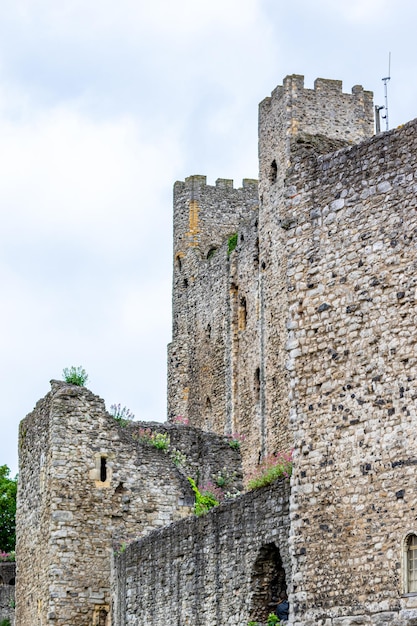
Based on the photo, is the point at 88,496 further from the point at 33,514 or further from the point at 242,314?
the point at 242,314

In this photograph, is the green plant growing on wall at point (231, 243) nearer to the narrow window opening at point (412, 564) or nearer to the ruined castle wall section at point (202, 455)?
the ruined castle wall section at point (202, 455)

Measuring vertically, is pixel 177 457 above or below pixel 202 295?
below

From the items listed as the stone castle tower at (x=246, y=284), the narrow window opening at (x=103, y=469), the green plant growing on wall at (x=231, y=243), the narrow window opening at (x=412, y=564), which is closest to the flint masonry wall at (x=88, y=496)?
the narrow window opening at (x=103, y=469)

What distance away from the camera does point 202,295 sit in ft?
169

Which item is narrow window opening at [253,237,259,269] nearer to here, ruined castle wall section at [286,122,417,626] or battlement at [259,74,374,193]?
battlement at [259,74,374,193]

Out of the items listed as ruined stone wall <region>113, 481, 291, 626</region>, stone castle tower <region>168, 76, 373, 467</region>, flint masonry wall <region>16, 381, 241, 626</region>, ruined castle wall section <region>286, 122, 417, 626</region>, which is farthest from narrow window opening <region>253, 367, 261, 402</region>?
ruined castle wall section <region>286, 122, 417, 626</region>

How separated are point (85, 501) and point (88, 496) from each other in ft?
0.35

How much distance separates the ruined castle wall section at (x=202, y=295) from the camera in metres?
49.2

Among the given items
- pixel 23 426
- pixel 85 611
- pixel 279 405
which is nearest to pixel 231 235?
pixel 279 405

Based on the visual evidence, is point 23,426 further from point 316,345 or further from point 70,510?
point 316,345

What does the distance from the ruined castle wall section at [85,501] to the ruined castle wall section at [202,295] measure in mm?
22085

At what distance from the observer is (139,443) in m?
24.7

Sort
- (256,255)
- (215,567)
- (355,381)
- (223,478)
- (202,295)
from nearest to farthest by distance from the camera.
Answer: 1. (355,381)
2. (215,567)
3. (223,478)
4. (256,255)
5. (202,295)

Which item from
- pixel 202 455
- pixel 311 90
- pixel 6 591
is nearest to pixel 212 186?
pixel 311 90
